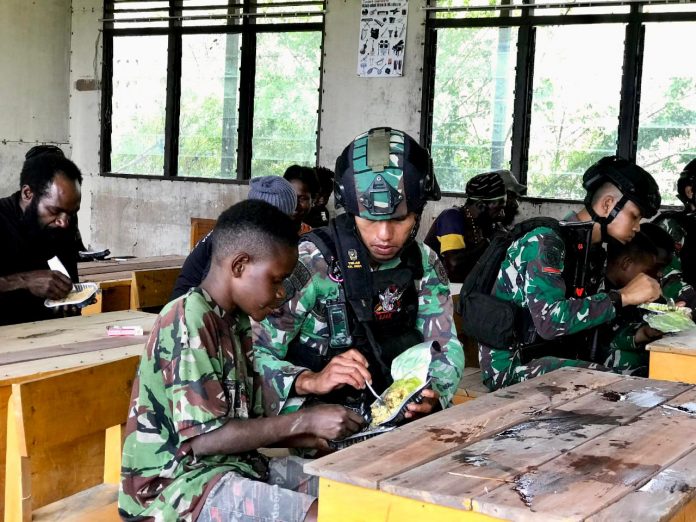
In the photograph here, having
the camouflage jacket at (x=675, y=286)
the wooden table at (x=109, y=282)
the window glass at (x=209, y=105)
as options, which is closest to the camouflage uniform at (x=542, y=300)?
the camouflage jacket at (x=675, y=286)

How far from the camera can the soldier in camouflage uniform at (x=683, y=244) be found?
5293mm

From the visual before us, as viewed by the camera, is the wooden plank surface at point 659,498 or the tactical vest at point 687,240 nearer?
the wooden plank surface at point 659,498

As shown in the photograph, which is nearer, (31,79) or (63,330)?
(63,330)

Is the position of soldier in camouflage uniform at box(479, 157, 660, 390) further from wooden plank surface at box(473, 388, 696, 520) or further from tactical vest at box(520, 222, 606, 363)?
wooden plank surface at box(473, 388, 696, 520)

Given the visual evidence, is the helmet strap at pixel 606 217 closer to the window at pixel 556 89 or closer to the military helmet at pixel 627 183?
the military helmet at pixel 627 183

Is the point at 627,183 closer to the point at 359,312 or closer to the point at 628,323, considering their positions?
the point at 628,323

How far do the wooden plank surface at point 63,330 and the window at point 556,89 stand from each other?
454 cm

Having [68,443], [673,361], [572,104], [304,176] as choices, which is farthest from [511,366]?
[572,104]

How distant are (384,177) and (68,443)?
4.15ft

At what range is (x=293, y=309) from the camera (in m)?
2.96

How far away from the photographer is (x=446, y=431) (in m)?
2.40

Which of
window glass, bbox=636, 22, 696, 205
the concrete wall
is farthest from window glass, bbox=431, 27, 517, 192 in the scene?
the concrete wall

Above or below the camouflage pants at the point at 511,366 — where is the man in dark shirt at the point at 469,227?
above

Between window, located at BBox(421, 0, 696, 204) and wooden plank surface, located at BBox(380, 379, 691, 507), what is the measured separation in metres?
4.89
